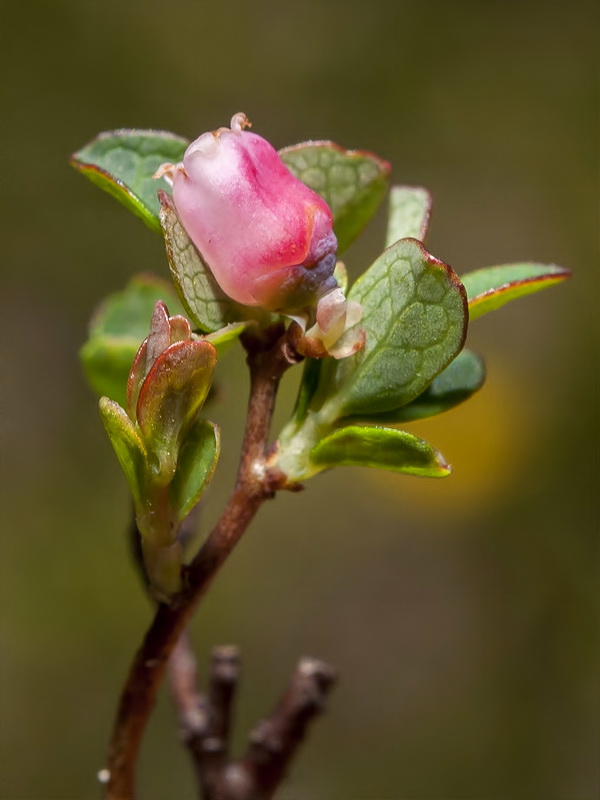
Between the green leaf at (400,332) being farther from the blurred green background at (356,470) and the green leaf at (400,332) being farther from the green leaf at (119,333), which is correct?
the blurred green background at (356,470)

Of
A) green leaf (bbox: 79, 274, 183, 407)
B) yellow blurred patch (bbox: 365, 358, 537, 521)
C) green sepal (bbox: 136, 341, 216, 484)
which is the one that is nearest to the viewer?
green sepal (bbox: 136, 341, 216, 484)

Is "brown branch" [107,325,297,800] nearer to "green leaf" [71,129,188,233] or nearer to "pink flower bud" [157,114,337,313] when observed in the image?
"pink flower bud" [157,114,337,313]

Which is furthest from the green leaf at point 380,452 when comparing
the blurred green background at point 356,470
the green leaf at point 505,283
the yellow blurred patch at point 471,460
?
the yellow blurred patch at point 471,460

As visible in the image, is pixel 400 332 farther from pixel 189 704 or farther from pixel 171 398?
pixel 189 704

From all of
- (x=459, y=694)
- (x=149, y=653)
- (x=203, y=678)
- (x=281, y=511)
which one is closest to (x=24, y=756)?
(x=203, y=678)

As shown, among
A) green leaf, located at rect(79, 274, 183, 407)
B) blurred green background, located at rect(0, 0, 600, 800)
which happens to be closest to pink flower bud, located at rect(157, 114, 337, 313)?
green leaf, located at rect(79, 274, 183, 407)

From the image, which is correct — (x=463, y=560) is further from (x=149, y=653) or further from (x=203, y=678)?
(x=149, y=653)

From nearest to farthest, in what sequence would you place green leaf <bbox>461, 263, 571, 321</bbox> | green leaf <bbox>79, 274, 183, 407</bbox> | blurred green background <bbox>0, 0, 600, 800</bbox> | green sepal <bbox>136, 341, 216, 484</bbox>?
green sepal <bbox>136, 341, 216, 484</bbox> → green leaf <bbox>461, 263, 571, 321</bbox> → green leaf <bbox>79, 274, 183, 407</bbox> → blurred green background <bbox>0, 0, 600, 800</bbox>
